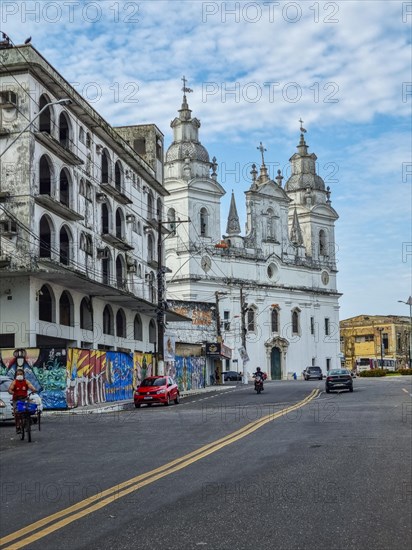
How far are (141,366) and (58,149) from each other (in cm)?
1498

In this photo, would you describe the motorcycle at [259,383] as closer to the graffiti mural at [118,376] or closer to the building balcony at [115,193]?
the graffiti mural at [118,376]

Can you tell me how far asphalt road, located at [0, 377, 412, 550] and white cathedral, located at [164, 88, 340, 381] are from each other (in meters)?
55.1

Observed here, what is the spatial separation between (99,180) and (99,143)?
2020 mm

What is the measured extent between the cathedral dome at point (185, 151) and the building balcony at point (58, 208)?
46.1 m

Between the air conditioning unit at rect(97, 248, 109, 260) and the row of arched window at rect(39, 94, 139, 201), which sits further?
the air conditioning unit at rect(97, 248, 109, 260)

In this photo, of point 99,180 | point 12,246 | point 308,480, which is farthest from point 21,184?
point 308,480

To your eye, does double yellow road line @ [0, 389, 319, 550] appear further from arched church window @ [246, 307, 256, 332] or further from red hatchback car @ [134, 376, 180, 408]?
arched church window @ [246, 307, 256, 332]

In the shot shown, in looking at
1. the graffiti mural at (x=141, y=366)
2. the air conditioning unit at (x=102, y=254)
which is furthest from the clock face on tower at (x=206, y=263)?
the air conditioning unit at (x=102, y=254)

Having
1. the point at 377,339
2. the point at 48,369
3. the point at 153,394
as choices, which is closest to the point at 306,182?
the point at 377,339

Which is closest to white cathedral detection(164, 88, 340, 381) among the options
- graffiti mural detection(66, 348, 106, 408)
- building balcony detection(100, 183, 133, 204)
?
building balcony detection(100, 183, 133, 204)

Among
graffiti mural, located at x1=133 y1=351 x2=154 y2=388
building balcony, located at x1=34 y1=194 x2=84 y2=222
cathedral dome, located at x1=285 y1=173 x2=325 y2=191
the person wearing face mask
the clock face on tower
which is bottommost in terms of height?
the person wearing face mask

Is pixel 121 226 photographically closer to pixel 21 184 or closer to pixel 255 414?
pixel 21 184

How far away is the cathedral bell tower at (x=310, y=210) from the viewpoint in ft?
327

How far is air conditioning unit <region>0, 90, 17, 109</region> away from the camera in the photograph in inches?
1395
